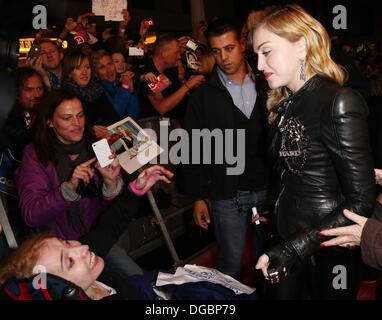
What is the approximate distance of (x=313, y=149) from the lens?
166cm

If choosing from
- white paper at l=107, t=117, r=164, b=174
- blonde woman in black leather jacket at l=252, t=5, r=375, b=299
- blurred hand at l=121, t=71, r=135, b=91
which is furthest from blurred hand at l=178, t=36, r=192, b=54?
blonde woman in black leather jacket at l=252, t=5, r=375, b=299

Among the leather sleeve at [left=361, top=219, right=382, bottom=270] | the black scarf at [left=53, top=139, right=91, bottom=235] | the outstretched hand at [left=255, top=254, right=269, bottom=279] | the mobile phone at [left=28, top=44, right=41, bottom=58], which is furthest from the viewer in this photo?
the mobile phone at [left=28, top=44, right=41, bottom=58]

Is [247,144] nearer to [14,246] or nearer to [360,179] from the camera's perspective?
[360,179]

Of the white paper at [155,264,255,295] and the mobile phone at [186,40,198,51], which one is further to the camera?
the mobile phone at [186,40,198,51]

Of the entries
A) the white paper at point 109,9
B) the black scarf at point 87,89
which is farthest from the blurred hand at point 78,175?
the white paper at point 109,9

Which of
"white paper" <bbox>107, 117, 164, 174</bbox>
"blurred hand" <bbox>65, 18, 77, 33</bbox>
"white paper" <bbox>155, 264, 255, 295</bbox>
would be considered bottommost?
"white paper" <bbox>155, 264, 255, 295</bbox>

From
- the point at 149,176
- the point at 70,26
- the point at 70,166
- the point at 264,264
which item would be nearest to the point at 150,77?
the point at 70,26

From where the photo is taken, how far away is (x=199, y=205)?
113 inches

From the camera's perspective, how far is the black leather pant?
182cm

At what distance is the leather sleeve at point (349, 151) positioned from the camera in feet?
5.03

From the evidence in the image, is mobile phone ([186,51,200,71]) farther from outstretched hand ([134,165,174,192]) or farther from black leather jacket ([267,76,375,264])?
black leather jacket ([267,76,375,264])

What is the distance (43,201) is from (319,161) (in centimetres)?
158

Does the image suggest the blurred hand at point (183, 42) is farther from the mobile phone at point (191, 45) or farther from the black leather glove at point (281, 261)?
the black leather glove at point (281, 261)

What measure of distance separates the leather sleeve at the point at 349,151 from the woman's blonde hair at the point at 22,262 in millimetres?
1208
